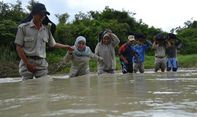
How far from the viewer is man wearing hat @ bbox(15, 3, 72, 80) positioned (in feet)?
22.3

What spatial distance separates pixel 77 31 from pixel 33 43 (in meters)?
23.8

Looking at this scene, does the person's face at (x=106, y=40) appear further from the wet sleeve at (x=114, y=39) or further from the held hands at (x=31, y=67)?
the held hands at (x=31, y=67)

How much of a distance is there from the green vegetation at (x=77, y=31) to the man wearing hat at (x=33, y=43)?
9.11m

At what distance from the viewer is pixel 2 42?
25031 millimetres

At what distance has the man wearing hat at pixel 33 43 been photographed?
6805 millimetres

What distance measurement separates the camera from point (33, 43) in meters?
6.87

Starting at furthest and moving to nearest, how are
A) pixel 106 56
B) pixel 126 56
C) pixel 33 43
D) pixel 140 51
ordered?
pixel 140 51 < pixel 126 56 < pixel 106 56 < pixel 33 43

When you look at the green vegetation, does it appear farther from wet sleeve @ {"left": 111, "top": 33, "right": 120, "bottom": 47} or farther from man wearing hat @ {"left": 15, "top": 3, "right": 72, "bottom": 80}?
man wearing hat @ {"left": 15, "top": 3, "right": 72, "bottom": 80}

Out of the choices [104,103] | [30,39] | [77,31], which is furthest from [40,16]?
[77,31]

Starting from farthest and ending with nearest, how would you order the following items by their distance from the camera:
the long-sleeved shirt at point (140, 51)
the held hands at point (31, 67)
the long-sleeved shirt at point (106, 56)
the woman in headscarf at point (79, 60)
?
the long-sleeved shirt at point (140, 51), the long-sleeved shirt at point (106, 56), the woman in headscarf at point (79, 60), the held hands at point (31, 67)

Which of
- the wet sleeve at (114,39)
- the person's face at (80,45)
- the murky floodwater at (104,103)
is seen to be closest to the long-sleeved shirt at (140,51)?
the wet sleeve at (114,39)

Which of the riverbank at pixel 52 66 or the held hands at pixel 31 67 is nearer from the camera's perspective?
the held hands at pixel 31 67

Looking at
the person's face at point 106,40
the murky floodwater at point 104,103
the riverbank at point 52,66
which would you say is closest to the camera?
the murky floodwater at point 104,103

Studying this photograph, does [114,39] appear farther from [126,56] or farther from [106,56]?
[126,56]
